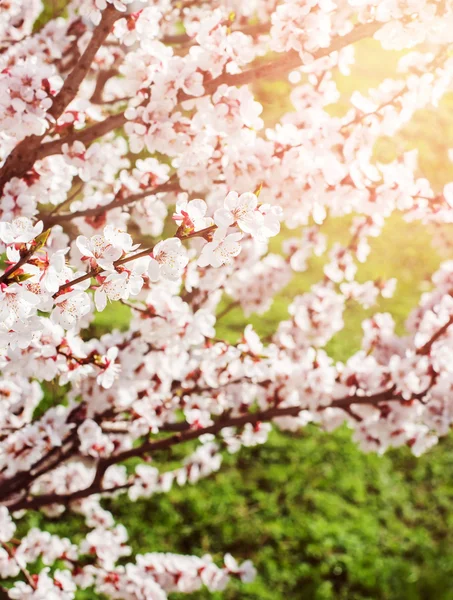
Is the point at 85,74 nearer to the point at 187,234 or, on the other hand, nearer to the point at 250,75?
the point at 250,75

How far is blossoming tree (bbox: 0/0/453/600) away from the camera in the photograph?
2127 mm

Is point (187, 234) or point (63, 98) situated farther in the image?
point (63, 98)

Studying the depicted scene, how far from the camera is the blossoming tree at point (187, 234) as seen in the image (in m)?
2.13

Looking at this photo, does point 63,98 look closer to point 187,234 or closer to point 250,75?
point 250,75

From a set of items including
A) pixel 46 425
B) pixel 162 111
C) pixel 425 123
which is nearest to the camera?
pixel 162 111

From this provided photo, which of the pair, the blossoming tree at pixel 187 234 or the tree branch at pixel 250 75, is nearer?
the blossoming tree at pixel 187 234

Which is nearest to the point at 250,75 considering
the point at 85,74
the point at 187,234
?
the point at 85,74

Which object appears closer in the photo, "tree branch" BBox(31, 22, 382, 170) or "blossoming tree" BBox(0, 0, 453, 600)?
"blossoming tree" BBox(0, 0, 453, 600)

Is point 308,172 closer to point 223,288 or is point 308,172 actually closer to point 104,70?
point 223,288

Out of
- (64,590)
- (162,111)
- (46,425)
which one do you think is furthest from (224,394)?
(162,111)

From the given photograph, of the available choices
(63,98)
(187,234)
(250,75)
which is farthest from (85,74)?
(187,234)

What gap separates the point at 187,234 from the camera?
1.49 metres

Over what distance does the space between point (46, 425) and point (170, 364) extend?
64cm

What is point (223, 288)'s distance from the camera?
13.1 feet
